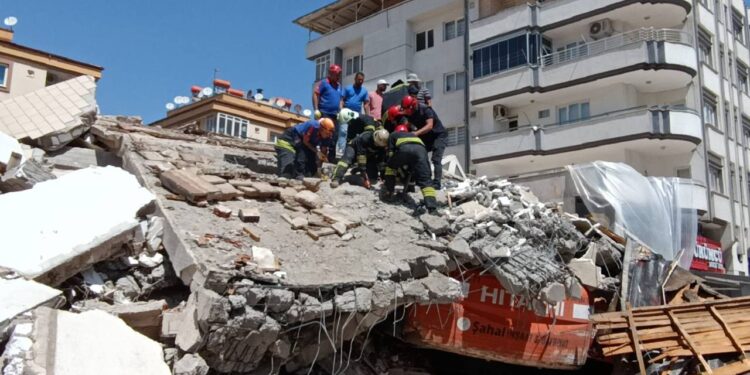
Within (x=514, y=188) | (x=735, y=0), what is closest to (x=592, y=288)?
(x=514, y=188)

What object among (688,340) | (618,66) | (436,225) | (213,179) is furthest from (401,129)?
(618,66)

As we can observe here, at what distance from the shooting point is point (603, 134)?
2167 centimetres

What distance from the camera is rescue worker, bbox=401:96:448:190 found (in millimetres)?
8664

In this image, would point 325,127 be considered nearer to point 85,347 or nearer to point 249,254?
point 249,254

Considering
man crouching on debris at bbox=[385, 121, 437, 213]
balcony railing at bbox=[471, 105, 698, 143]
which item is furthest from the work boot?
balcony railing at bbox=[471, 105, 698, 143]

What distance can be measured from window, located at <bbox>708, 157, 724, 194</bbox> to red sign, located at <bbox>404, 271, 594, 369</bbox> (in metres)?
17.0

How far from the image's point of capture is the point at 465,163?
25.4 m

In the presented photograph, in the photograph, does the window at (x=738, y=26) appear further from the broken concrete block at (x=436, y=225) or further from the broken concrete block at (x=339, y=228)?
the broken concrete block at (x=339, y=228)

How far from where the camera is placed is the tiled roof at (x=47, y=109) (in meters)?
8.09

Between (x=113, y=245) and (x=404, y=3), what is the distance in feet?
82.3

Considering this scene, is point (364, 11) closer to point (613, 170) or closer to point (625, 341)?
point (613, 170)

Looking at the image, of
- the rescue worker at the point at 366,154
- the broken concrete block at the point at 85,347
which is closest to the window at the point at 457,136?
the rescue worker at the point at 366,154

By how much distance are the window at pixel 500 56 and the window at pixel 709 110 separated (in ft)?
21.6

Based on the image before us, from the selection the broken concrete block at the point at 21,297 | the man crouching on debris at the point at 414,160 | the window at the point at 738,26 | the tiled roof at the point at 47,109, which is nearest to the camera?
the broken concrete block at the point at 21,297
